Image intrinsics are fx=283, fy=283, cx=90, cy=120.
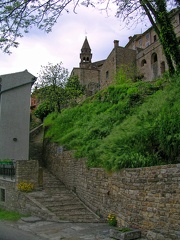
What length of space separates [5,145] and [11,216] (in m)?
7.68

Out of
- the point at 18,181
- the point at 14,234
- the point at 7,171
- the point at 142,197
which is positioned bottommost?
the point at 14,234

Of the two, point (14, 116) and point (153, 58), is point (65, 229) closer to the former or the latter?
point (14, 116)

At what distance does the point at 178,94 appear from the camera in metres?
11.0

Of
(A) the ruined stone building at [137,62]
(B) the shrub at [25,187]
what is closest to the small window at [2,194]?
(B) the shrub at [25,187]

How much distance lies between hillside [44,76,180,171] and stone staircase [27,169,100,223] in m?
1.92

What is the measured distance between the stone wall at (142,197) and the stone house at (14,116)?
28.8 feet

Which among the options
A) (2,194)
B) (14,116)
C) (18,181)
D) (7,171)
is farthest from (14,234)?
(14,116)

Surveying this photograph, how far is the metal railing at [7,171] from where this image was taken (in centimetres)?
1437

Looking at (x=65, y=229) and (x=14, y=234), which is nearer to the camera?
(x=14, y=234)

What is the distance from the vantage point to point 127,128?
10.4 m

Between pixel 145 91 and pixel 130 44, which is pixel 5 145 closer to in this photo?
pixel 145 91

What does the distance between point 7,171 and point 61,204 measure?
4.22 m

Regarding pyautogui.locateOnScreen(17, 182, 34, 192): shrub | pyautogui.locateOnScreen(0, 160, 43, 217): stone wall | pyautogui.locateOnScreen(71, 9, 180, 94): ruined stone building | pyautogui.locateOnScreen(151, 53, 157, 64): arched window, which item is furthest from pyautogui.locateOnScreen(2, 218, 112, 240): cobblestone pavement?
pyautogui.locateOnScreen(151, 53, 157, 64): arched window

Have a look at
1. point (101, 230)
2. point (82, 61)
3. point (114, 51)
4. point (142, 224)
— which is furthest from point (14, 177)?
point (82, 61)
